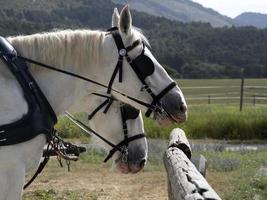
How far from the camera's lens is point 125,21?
3461mm

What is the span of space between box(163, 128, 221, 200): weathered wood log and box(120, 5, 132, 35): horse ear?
3.54 ft

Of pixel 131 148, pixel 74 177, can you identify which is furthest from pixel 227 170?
pixel 131 148

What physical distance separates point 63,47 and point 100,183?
205 inches

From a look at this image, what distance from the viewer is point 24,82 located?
317cm

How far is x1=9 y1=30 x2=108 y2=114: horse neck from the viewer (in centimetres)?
338

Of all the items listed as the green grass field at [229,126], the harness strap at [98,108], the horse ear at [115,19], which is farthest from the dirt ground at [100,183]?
the green grass field at [229,126]

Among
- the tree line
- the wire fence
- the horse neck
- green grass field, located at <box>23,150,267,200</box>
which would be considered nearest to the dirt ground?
green grass field, located at <box>23,150,267,200</box>

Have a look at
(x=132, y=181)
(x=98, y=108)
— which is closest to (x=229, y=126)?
(x=132, y=181)

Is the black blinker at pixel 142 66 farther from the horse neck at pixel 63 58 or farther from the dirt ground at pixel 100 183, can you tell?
the dirt ground at pixel 100 183

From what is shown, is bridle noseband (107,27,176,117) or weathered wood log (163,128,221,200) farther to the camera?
bridle noseband (107,27,176,117)

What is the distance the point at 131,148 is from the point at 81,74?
2.30 ft

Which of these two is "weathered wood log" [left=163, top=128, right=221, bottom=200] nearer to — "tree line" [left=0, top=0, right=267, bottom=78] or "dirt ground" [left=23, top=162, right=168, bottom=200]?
"dirt ground" [left=23, top=162, right=168, bottom=200]

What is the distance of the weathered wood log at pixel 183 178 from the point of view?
302 cm

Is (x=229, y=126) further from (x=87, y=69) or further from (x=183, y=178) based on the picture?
(x=87, y=69)
